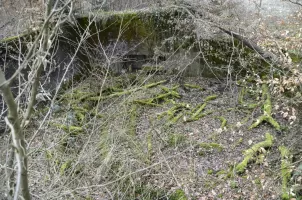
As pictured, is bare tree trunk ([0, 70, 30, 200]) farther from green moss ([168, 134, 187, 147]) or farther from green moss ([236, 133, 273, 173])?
green moss ([168, 134, 187, 147])

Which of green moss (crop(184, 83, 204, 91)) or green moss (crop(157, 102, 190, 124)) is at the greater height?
green moss (crop(184, 83, 204, 91))

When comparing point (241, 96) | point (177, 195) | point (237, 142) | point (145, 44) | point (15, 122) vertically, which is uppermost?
point (15, 122)

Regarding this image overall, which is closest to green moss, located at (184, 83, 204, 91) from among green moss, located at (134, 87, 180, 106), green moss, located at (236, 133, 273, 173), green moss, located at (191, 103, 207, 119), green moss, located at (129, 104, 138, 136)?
green moss, located at (134, 87, 180, 106)

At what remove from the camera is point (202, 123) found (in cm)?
754

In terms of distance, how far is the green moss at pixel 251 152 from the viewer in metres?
5.83

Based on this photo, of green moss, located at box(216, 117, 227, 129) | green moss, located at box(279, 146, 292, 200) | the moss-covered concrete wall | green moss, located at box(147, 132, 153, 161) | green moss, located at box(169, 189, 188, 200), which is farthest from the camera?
the moss-covered concrete wall

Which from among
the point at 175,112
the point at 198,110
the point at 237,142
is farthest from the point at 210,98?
the point at 237,142

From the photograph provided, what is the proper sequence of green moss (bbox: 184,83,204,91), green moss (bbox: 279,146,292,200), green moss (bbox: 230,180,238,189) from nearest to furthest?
green moss (bbox: 279,146,292,200) < green moss (bbox: 230,180,238,189) < green moss (bbox: 184,83,204,91)

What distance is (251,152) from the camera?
605cm

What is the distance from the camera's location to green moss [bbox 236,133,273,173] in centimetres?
583

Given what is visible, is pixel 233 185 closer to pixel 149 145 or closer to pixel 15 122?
pixel 149 145

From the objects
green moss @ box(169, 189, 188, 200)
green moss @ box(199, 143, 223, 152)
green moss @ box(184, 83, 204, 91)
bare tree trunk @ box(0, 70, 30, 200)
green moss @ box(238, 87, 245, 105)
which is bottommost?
green moss @ box(169, 189, 188, 200)

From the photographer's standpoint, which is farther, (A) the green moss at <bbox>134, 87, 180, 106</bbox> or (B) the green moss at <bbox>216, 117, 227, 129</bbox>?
(A) the green moss at <bbox>134, 87, 180, 106</bbox>

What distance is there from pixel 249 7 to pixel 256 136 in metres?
5.67
